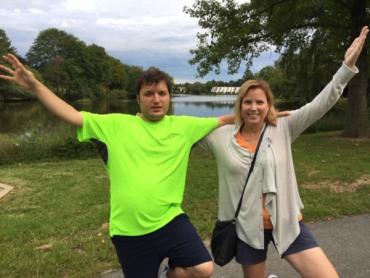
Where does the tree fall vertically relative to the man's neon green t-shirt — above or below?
above

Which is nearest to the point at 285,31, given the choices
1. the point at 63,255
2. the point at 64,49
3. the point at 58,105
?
the point at 63,255

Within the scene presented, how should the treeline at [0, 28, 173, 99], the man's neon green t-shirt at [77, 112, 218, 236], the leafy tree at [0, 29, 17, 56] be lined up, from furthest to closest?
the treeline at [0, 28, 173, 99]
the leafy tree at [0, 29, 17, 56]
the man's neon green t-shirt at [77, 112, 218, 236]

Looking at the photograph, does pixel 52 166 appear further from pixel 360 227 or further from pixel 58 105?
pixel 58 105

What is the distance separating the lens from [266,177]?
3.03 meters

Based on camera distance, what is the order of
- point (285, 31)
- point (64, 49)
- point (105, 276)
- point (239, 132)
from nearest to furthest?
point (239, 132), point (105, 276), point (285, 31), point (64, 49)

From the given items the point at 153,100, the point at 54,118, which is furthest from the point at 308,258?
the point at 54,118

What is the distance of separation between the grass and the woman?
1.98 m

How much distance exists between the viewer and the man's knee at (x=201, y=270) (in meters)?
2.96

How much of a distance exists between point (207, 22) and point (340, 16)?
4933mm

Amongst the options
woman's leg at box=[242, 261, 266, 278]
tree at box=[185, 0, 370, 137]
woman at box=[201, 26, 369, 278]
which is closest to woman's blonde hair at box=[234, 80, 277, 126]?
woman at box=[201, 26, 369, 278]

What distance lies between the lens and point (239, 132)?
3256mm

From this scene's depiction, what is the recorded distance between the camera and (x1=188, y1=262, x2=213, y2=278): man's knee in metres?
2.96

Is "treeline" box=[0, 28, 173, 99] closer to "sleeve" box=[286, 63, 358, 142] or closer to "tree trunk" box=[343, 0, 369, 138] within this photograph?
"tree trunk" box=[343, 0, 369, 138]

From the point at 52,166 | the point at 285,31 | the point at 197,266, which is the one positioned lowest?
the point at 52,166
